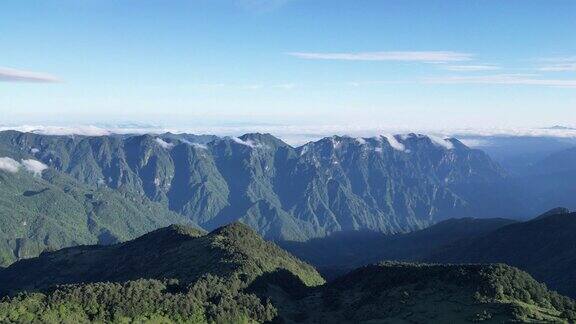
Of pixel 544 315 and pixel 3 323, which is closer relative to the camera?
pixel 3 323

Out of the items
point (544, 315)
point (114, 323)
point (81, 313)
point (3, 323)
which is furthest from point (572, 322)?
point (3, 323)

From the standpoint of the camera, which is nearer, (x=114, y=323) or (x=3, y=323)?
(x=3, y=323)

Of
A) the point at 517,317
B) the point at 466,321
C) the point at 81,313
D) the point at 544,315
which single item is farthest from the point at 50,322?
the point at 544,315

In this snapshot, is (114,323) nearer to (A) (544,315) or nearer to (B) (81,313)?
(B) (81,313)

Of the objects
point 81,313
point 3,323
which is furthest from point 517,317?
point 3,323

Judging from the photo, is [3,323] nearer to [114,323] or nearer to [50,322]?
[50,322]

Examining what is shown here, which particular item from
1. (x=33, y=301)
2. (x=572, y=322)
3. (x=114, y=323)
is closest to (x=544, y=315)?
(x=572, y=322)

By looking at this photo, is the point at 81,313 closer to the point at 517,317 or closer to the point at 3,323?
the point at 3,323
